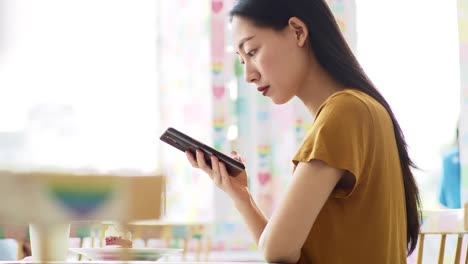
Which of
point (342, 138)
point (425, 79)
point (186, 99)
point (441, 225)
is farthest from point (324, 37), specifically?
point (425, 79)

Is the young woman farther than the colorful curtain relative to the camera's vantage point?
No

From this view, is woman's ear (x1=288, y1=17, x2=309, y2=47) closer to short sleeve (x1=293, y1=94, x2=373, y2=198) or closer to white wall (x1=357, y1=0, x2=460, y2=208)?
short sleeve (x1=293, y1=94, x2=373, y2=198)

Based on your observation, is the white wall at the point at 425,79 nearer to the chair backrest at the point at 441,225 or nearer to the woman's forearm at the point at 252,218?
the chair backrest at the point at 441,225

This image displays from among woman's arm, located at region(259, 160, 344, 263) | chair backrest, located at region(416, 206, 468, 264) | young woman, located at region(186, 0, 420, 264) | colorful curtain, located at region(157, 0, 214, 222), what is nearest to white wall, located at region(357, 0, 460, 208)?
colorful curtain, located at region(157, 0, 214, 222)

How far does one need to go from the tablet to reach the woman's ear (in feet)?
0.81

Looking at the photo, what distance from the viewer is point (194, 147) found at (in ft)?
4.55

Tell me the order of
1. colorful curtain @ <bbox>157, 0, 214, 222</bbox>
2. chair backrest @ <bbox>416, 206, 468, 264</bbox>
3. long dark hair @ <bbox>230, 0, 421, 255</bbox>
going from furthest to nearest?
colorful curtain @ <bbox>157, 0, 214, 222</bbox>
chair backrest @ <bbox>416, 206, 468, 264</bbox>
long dark hair @ <bbox>230, 0, 421, 255</bbox>

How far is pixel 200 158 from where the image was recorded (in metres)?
1.39

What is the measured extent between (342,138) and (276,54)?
29cm

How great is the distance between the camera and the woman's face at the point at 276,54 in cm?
135

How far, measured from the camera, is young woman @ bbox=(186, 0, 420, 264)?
1.12m

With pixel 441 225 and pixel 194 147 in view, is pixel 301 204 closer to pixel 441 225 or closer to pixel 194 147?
pixel 194 147

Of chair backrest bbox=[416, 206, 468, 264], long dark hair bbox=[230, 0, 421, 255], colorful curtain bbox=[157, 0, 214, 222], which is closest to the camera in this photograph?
long dark hair bbox=[230, 0, 421, 255]

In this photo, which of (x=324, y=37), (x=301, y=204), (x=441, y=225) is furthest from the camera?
(x=441, y=225)
